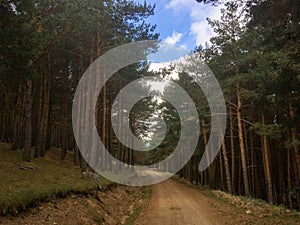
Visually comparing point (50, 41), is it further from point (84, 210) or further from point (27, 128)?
point (84, 210)

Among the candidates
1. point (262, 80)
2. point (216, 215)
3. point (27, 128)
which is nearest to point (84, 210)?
point (216, 215)

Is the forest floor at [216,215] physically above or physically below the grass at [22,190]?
below

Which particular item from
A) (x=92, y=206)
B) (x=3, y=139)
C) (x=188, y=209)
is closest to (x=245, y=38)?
(x=188, y=209)

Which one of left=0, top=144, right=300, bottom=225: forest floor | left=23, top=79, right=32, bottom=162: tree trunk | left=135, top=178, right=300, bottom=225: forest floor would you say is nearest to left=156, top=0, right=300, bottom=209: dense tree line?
left=135, top=178, right=300, bottom=225: forest floor

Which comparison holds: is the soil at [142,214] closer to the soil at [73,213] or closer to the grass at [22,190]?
the soil at [73,213]

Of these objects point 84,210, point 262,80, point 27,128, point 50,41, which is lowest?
point 84,210

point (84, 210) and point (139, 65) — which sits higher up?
point (139, 65)

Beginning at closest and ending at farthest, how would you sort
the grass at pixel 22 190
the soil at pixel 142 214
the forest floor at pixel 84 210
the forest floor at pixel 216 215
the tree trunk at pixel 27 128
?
1. the grass at pixel 22 190
2. the forest floor at pixel 84 210
3. the soil at pixel 142 214
4. the forest floor at pixel 216 215
5. the tree trunk at pixel 27 128

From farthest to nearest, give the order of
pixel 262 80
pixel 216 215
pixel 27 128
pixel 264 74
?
pixel 27 128 → pixel 264 74 → pixel 262 80 → pixel 216 215

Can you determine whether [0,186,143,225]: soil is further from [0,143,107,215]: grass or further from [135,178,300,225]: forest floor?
[135,178,300,225]: forest floor

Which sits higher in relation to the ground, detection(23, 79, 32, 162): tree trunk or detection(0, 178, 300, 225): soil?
detection(23, 79, 32, 162): tree trunk

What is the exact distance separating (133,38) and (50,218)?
1786cm

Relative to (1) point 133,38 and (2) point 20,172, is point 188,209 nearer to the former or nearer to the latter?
(2) point 20,172

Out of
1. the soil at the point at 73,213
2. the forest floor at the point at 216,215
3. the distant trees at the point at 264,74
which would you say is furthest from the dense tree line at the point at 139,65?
the soil at the point at 73,213
